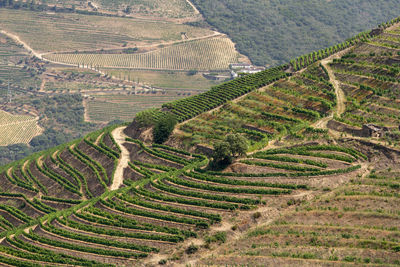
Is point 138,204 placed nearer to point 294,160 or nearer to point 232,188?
point 232,188

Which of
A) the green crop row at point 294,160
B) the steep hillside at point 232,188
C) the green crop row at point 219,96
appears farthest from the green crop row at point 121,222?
the green crop row at point 219,96

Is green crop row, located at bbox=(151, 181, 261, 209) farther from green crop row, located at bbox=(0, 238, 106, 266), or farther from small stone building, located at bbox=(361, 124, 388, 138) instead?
small stone building, located at bbox=(361, 124, 388, 138)

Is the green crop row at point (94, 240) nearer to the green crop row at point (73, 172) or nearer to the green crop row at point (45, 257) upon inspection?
the green crop row at point (45, 257)

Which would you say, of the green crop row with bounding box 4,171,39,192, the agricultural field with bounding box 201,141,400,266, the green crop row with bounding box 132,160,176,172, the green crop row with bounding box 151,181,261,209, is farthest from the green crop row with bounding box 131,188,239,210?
the green crop row with bounding box 4,171,39,192

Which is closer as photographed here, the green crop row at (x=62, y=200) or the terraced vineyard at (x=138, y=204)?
the terraced vineyard at (x=138, y=204)

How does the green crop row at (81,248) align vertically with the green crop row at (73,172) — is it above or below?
above

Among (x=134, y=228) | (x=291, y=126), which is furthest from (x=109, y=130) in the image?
(x=134, y=228)

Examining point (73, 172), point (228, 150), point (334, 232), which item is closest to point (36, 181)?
point (73, 172)
